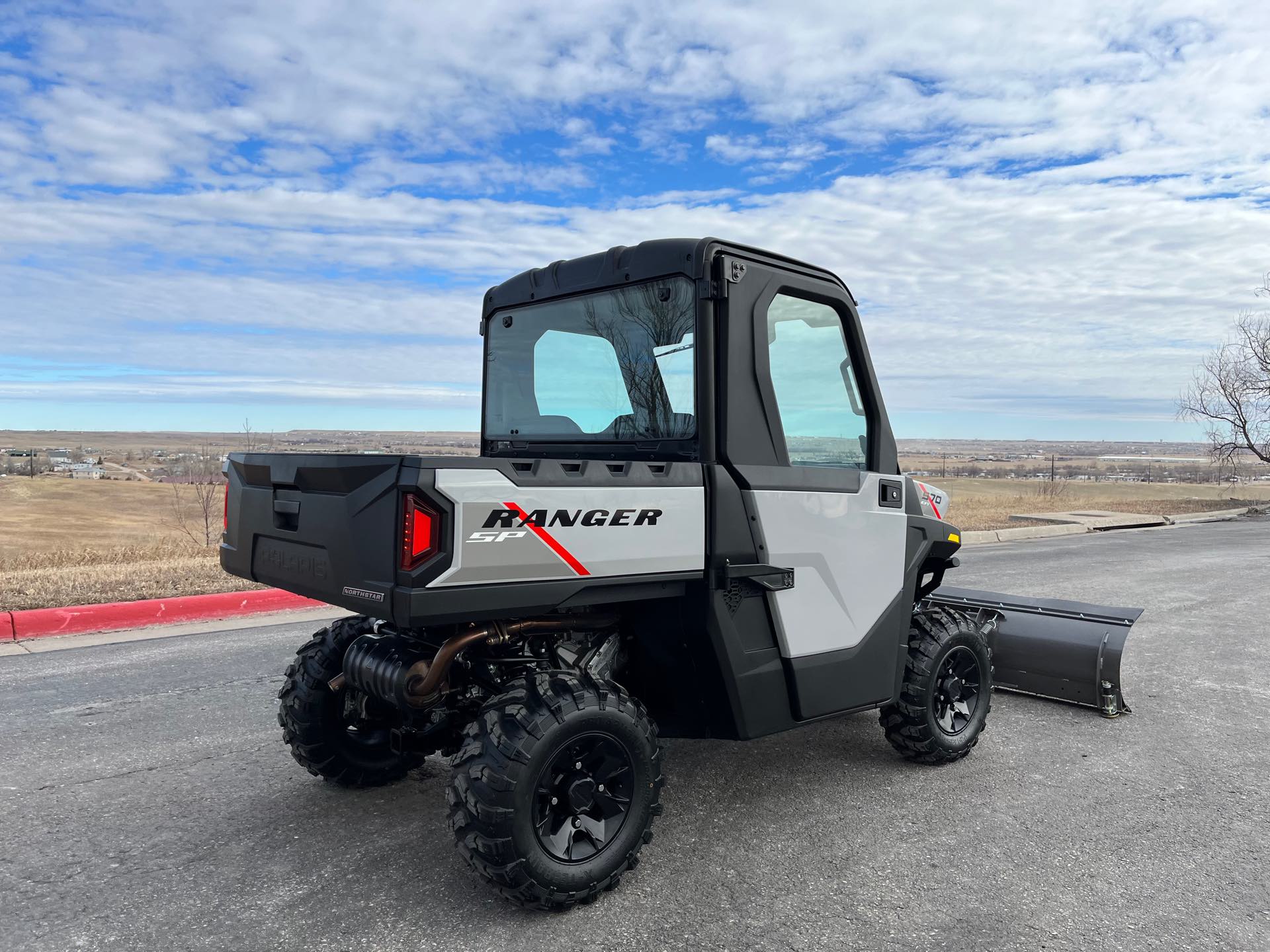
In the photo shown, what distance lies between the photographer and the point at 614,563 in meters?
3.14

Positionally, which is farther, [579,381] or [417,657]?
[579,381]

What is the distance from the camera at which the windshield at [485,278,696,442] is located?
3.62m

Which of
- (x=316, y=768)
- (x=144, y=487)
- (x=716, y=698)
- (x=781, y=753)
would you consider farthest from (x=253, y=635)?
(x=144, y=487)

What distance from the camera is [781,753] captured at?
4.73 m

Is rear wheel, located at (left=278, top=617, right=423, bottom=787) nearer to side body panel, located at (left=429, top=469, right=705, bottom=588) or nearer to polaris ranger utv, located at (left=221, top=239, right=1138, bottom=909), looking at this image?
polaris ranger utv, located at (left=221, top=239, right=1138, bottom=909)

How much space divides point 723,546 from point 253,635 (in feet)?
17.7

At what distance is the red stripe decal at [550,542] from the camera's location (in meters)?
2.90

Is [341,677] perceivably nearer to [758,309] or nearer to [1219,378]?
[758,309]

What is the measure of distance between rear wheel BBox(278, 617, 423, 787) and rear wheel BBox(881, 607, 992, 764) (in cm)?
238

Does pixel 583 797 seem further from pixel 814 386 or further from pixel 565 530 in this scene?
pixel 814 386

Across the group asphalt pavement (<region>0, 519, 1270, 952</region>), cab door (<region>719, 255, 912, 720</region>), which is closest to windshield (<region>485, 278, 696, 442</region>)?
cab door (<region>719, 255, 912, 720</region>)

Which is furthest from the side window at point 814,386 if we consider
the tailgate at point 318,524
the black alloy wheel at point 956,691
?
the tailgate at point 318,524

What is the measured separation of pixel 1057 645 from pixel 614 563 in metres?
3.73

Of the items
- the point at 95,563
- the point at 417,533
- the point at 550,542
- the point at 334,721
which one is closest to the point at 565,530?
the point at 550,542
